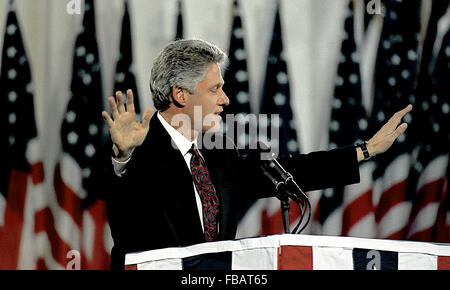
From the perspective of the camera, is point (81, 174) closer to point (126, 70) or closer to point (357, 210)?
point (126, 70)

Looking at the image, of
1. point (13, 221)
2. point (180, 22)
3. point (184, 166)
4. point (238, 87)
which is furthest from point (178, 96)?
point (13, 221)

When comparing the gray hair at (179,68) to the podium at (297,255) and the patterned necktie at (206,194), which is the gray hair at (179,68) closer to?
the patterned necktie at (206,194)

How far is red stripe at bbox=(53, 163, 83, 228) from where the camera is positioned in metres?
3.48

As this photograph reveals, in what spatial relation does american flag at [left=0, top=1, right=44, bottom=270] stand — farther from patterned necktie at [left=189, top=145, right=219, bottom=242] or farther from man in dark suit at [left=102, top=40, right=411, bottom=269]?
patterned necktie at [left=189, top=145, right=219, bottom=242]

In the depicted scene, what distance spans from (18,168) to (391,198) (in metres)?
1.97

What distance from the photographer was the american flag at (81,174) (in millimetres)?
3430

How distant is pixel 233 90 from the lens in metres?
3.48

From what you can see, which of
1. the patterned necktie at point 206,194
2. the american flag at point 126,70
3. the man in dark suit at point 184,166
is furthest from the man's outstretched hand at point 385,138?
the american flag at point 126,70

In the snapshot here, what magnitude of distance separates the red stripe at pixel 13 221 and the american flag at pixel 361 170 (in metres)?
1.55

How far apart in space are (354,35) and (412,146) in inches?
26.3

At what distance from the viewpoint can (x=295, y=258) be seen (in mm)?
1340

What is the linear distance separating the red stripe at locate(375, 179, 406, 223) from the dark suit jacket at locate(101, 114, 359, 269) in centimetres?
158

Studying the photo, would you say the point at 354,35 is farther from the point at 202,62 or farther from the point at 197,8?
the point at 202,62

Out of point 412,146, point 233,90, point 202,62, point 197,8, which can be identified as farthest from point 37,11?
point 412,146
